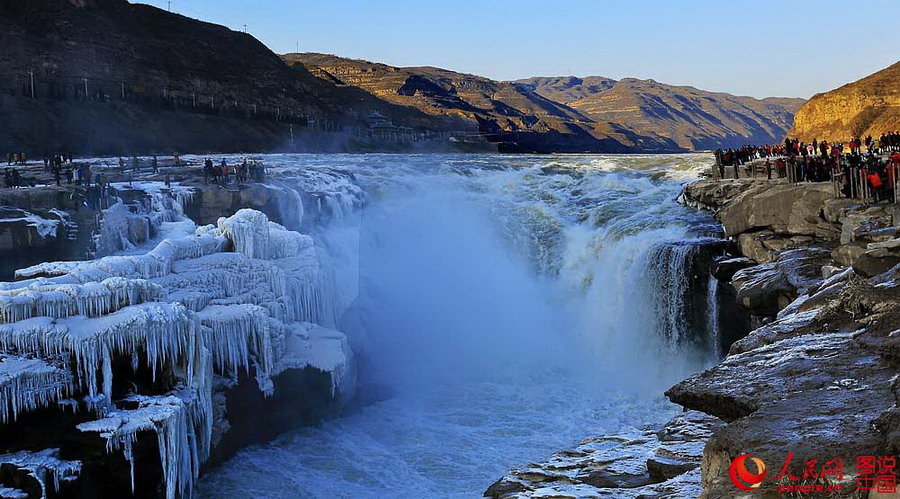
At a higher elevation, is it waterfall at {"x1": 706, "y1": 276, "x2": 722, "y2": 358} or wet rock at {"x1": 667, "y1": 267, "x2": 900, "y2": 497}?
wet rock at {"x1": 667, "y1": 267, "x2": 900, "y2": 497}

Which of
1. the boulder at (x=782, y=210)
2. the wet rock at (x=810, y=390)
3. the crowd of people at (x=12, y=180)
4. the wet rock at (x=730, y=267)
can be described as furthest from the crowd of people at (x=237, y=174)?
the wet rock at (x=810, y=390)

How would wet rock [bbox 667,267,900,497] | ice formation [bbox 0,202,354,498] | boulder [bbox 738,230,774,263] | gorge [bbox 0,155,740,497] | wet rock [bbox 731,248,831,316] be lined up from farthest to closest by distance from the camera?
boulder [bbox 738,230,774,263] < wet rock [bbox 731,248,831,316] < gorge [bbox 0,155,740,497] < ice formation [bbox 0,202,354,498] < wet rock [bbox 667,267,900,497]

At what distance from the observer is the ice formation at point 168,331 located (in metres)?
10.4

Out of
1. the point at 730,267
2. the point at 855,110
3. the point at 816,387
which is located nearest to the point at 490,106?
the point at 855,110

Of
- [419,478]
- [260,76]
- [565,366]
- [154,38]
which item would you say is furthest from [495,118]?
[419,478]

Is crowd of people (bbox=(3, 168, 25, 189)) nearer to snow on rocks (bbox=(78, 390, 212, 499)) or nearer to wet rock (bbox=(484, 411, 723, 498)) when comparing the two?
snow on rocks (bbox=(78, 390, 212, 499))

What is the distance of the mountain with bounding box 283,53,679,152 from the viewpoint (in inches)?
3364

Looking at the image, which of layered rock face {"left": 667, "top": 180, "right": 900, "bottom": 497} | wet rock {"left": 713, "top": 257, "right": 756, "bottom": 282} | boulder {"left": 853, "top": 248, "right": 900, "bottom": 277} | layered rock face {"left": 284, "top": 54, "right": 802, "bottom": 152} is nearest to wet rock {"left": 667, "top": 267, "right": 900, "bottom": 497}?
layered rock face {"left": 667, "top": 180, "right": 900, "bottom": 497}

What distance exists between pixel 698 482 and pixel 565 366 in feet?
41.9

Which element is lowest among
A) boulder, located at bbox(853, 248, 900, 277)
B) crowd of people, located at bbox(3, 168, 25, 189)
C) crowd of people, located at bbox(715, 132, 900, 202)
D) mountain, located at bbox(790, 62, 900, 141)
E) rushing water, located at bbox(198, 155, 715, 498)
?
rushing water, located at bbox(198, 155, 715, 498)

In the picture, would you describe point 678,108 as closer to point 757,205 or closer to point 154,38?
point 154,38

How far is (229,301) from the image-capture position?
1402 centimetres

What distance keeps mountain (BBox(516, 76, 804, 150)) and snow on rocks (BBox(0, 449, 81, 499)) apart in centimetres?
12820

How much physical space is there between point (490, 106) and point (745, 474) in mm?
104334
